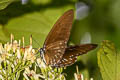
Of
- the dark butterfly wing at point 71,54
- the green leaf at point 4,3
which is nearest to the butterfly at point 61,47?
the dark butterfly wing at point 71,54

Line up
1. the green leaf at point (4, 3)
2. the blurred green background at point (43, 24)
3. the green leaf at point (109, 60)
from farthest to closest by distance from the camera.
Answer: the blurred green background at point (43, 24)
the green leaf at point (109, 60)
the green leaf at point (4, 3)

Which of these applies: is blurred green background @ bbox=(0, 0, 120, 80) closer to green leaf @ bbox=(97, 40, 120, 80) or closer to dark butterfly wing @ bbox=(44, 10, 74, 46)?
green leaf @ bbox=(97, 40, 120, 80)

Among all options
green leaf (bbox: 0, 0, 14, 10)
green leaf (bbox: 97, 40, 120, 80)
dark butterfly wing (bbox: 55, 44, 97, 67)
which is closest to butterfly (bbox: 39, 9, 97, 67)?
dark butterfly wing (bbox: 55, 44, 97, 67)

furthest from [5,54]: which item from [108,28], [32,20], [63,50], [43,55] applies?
[108,28]

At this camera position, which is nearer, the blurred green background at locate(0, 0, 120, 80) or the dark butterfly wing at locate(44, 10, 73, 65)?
the dark butterfly wing at locate(44, 10, 73, 65)

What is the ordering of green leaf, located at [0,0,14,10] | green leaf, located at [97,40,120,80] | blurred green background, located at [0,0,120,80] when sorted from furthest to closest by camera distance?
blurred green background, located at [0,0,120,80] < green leaf, located at [97,40,120,80] < green leaf, located at [0,0,14,10]

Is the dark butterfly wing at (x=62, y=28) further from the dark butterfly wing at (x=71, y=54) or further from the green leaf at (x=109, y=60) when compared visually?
the green leaf at (x=109, y=60)

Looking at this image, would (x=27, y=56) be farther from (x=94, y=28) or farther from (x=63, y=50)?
(x=94, y=28)
